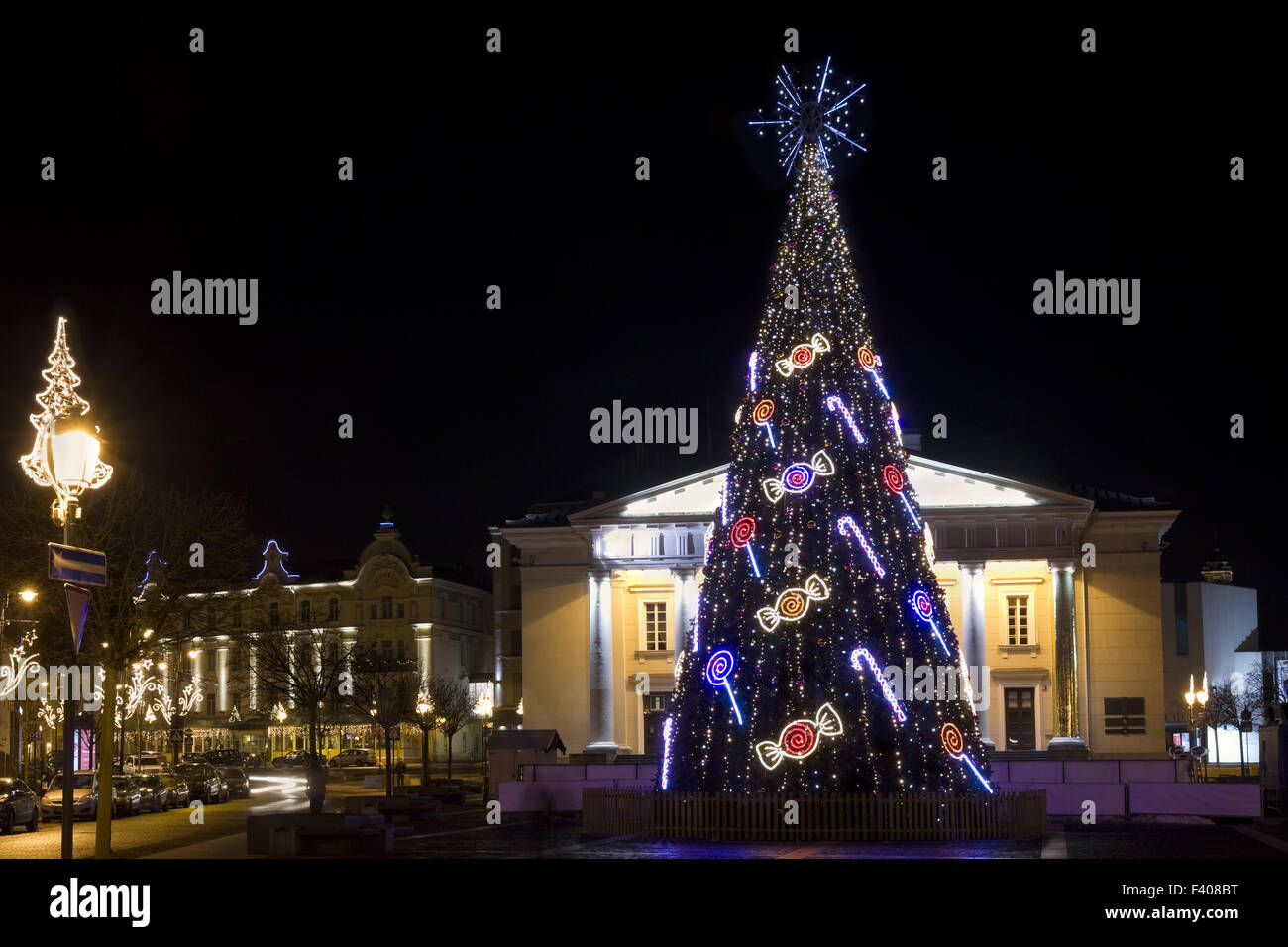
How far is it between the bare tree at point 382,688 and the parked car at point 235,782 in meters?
4.78

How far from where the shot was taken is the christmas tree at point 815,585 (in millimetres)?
26188

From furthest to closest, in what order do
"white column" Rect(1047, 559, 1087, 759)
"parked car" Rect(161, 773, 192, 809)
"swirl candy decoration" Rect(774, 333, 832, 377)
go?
"white column" Rect(1047, 559, 1087, 759)
"parked car" Rect(161, 773, 192, 809)
"swirl candy decoration" Rect(774, 333, 832, 377)

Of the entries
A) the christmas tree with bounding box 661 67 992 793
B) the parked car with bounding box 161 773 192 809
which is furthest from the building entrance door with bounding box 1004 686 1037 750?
the christmas tree with bounding box 661 67 992 793

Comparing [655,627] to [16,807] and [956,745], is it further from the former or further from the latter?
[956,745]

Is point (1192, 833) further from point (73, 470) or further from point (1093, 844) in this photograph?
point (73, 470)

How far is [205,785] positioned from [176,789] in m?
1.45

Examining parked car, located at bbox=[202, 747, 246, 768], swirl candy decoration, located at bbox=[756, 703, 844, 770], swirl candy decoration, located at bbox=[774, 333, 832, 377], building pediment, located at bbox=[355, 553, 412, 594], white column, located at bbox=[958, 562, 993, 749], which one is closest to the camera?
swirl candy decoration, located at bbox=[756, 703, 844, 770]

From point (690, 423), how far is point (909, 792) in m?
30.9

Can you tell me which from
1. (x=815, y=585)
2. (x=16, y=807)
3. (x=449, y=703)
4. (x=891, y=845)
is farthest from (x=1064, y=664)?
(x=891, y=845)

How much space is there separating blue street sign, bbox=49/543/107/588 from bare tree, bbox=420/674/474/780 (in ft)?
179

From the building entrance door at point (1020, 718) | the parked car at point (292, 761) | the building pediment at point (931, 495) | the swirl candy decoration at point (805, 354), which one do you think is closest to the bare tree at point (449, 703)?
the parked car at point (292, 761)

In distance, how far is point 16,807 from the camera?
39938 mm

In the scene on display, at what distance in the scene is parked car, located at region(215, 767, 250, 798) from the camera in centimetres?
5566

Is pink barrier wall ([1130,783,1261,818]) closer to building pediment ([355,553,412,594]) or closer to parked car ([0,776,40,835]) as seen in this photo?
parked car ([0,776,40,835])
